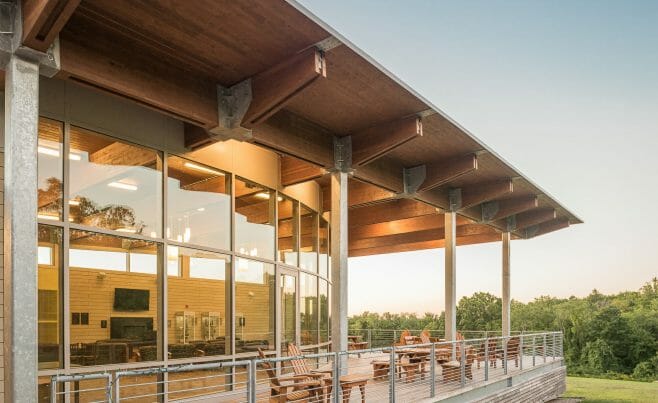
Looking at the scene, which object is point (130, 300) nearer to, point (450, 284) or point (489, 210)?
point (450, 284)

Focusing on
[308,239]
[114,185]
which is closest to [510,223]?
[308,239]

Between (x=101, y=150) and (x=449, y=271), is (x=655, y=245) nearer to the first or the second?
(x=449, y=271)

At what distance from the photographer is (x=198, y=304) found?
29.8ft

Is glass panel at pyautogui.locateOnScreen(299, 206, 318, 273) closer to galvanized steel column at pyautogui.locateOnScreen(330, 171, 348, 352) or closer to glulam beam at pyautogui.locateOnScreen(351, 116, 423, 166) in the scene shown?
galvanized steel column at pyautogui.locateOnScreen(330, 171, 348, 352)

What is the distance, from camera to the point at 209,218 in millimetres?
9617

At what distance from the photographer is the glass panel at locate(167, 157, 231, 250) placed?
891cm

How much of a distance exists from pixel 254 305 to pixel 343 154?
10.0 ft

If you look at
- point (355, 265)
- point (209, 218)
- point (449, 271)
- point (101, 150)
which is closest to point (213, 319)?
point (209, 218)

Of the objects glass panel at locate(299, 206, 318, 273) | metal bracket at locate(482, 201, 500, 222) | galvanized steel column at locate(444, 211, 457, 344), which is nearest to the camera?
glass panel at locate(299, 206, 318, 273)

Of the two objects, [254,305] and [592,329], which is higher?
[254,305]

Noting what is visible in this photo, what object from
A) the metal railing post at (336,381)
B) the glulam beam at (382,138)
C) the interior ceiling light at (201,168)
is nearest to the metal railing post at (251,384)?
the metal railing post at (336,381)

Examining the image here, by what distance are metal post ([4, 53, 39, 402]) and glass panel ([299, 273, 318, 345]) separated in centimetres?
777

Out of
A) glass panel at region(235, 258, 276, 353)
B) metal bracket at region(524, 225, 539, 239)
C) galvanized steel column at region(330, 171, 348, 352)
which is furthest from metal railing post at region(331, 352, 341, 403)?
metal bracket at region(524, 225, 539, 239)

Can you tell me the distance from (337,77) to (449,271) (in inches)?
302
